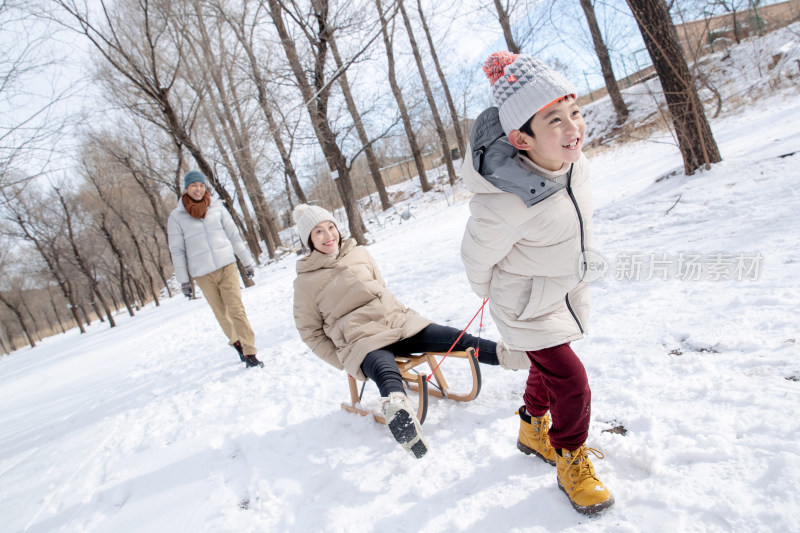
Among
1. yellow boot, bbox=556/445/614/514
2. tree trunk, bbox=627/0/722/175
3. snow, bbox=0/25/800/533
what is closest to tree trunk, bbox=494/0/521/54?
tree trunk, bbox=627/0/722/175

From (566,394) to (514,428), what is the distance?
0.69 metres

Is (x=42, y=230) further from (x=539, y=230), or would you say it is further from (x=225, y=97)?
(x=539, y=230)

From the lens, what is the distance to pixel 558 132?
1.61 metres

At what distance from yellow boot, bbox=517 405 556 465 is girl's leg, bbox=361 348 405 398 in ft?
2.18

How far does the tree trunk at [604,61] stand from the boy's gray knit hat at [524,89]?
16.1 m

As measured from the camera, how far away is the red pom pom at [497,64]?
178 centimetres

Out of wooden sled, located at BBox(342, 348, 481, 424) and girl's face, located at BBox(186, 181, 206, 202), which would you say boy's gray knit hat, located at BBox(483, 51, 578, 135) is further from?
girl's face, located at BBox(186, 181, 206, 202)

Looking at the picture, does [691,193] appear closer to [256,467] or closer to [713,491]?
[713,491]

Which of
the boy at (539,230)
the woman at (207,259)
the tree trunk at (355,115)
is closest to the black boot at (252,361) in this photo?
the woman at (207,259)

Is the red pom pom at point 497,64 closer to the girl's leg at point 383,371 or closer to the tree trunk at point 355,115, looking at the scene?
the girl's leg at point 383,371

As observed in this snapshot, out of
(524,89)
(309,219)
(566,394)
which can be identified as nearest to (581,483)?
(566,394)

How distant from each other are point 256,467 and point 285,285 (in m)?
6.96

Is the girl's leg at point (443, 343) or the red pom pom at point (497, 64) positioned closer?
the red pom pom at point (497, 64)

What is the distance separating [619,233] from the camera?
4.77 m
